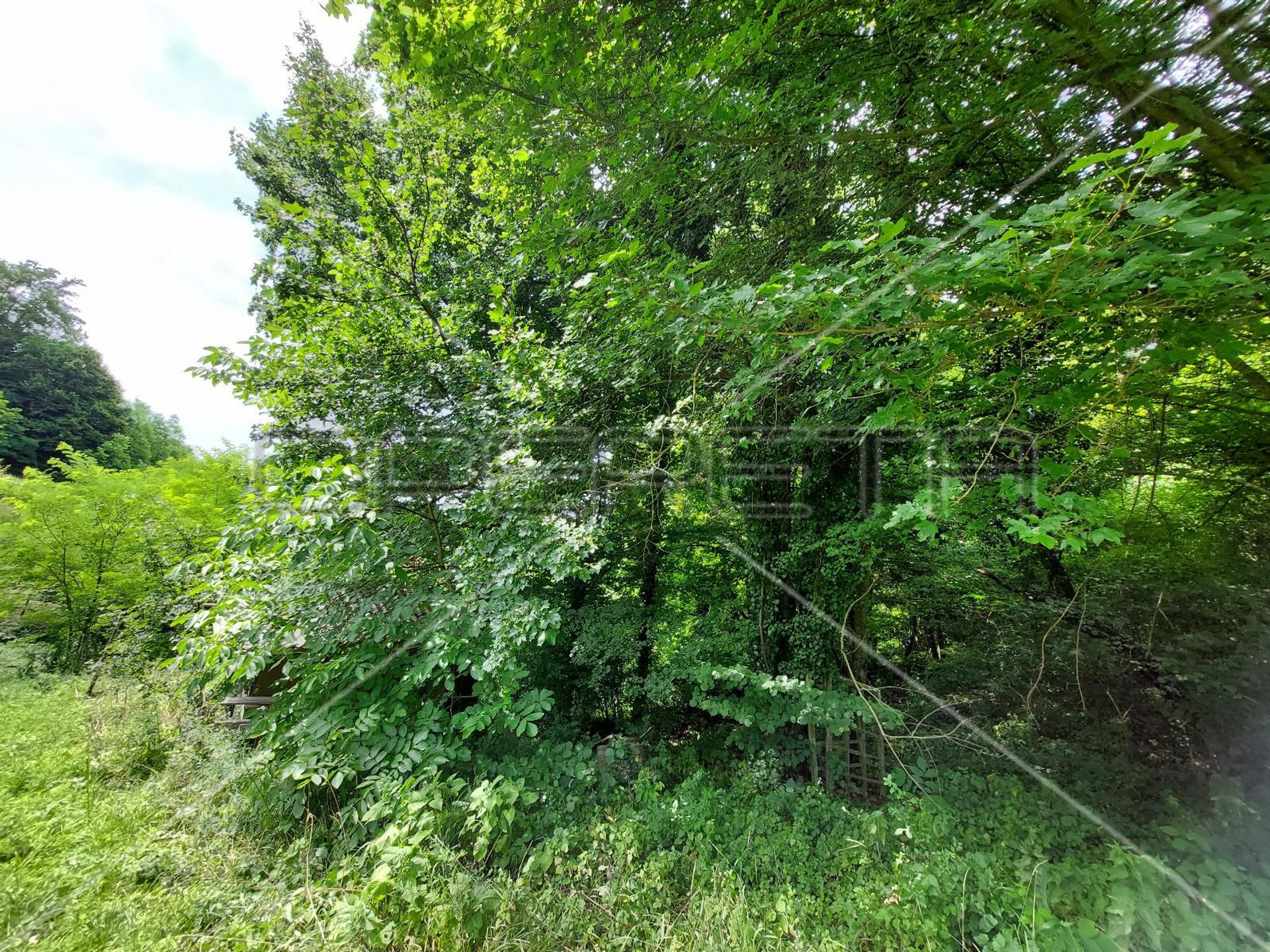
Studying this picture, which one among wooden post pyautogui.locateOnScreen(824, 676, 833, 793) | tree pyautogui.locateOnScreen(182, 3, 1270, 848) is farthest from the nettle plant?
wooden post pyautogui.locateOnScreen(824, 676, 833, 793)

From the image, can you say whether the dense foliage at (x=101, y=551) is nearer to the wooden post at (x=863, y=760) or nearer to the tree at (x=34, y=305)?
the wooden post at (x=863, y=760)

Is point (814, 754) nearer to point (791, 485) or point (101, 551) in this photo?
point (791, 485)

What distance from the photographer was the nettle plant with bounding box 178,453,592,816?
2.63 metres

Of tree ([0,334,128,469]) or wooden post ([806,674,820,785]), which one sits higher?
tree ([0,334,128,469])

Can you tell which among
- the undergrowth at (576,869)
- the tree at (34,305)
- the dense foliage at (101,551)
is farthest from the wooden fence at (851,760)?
the tree at (34,305)

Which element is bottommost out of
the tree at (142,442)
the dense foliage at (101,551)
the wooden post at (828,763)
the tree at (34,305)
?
the wooden post at (828,763)

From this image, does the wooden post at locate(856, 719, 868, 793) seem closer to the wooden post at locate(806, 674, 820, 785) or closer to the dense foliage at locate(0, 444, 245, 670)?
the wooden post at locate(806, 674, 820, 785)

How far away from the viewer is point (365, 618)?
9.93 feet

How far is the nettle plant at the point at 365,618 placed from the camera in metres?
2.63

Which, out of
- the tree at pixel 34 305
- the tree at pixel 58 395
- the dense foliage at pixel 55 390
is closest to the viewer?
the dense foliage at pixel 55 390

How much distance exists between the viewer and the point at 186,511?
638cm

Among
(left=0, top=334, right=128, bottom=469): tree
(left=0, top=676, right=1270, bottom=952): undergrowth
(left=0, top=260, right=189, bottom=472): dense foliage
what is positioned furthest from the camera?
(left=0, top=334, right=128, bottom=469): tree

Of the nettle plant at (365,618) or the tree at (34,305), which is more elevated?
the tree at (34,305)

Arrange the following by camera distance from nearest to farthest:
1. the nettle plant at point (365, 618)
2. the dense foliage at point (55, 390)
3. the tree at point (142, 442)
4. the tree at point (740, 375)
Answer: the tree at point (740, 375) → the nettle plant at point (365, 618) → the tree at point (142, 442) → the dense foliage at point (55, 390)
